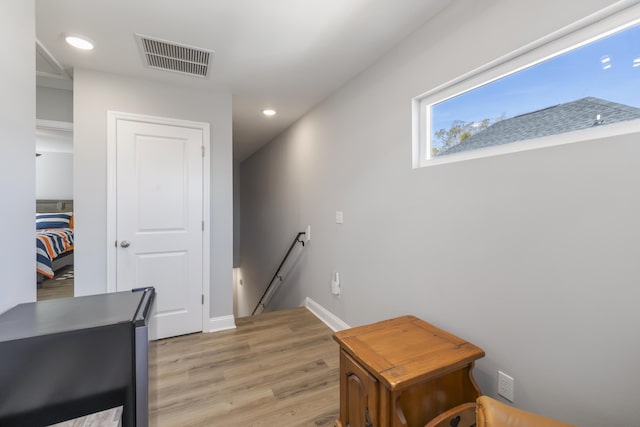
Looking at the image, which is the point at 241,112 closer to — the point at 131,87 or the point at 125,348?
the point at 131,87

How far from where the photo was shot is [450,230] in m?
1.68

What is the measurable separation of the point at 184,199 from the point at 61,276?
167 cm

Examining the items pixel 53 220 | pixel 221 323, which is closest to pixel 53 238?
pixel 53 220

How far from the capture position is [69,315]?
1018 mm

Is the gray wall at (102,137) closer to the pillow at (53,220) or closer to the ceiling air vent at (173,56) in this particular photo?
the ceiling air vent at (173,56)

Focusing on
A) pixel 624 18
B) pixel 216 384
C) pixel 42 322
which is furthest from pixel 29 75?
pixel 624 18

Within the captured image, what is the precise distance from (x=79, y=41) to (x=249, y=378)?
2807 millimetres

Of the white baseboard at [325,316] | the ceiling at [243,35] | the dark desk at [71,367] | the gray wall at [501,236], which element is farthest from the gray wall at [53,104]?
the white baseboard at [325,316]

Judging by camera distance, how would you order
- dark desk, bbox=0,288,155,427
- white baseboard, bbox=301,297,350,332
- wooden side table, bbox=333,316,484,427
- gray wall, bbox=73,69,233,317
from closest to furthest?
dark desk, bbox=0,288,155,427 < wooden side table, bbox=333,316,484,427 < gray wall, bbox=73,69,233,317 < white baseboard, bbox=301,297,350,332

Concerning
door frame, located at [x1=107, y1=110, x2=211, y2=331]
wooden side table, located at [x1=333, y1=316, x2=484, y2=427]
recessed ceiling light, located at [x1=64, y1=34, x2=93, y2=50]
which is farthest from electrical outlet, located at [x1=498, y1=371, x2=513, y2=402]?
recessed ceiling light, located at [x1=64, y1=34, x2=93, y2=50]

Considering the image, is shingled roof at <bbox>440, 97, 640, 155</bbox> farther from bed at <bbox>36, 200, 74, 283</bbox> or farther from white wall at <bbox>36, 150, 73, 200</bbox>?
white wall at <bbox>36, 150, 73, 200</bbox>

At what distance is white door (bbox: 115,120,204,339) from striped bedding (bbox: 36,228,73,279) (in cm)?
94

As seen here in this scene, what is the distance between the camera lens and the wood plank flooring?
1638mm

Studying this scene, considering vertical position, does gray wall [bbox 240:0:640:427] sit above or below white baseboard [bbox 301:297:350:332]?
above
